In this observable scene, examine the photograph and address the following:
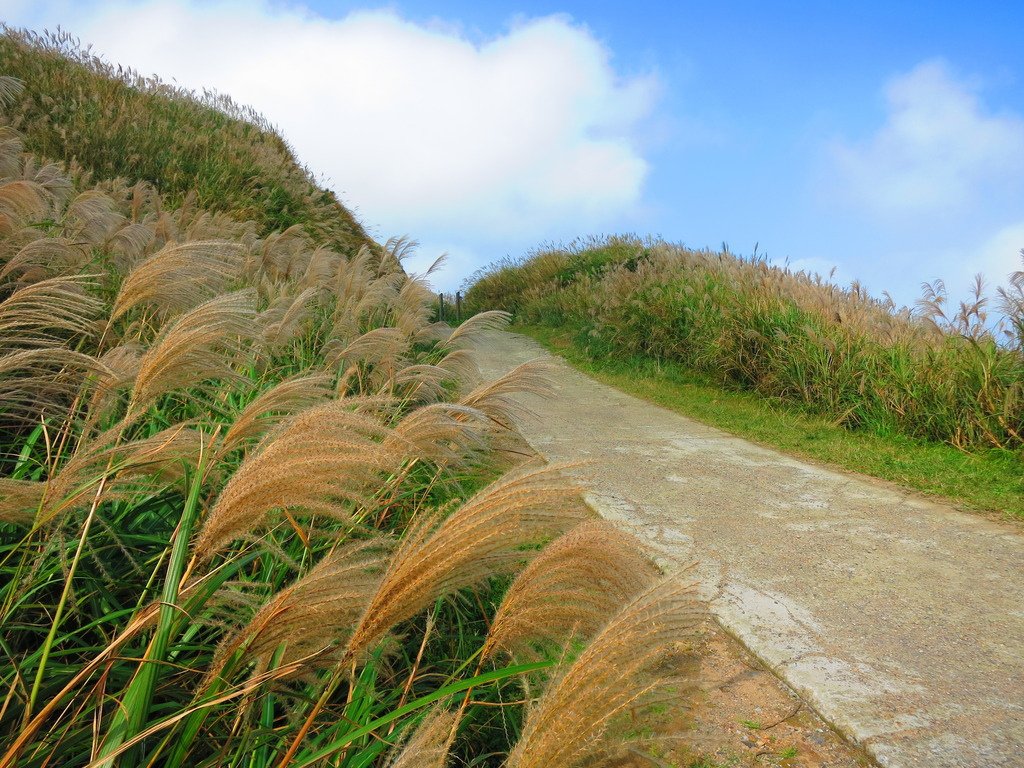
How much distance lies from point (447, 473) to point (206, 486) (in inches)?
55.8

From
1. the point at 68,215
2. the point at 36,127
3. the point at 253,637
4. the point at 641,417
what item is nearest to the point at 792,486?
the point at 641,417

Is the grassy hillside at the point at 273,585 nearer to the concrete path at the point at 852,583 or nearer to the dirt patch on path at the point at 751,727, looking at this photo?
the dirt patch on path at the point at 751,727

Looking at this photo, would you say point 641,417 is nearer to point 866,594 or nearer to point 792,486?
point 792,486

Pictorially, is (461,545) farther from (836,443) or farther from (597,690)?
(836,443)

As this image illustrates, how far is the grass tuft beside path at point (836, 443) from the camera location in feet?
16.8

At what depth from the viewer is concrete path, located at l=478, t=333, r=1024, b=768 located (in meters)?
2.50

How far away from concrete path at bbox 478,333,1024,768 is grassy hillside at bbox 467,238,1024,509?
924 millimetres

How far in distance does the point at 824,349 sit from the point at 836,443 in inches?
58.0

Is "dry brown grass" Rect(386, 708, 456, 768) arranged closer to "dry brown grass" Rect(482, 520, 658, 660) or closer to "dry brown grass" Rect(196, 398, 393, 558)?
"dry brown grass" Rect(482, 520, 658, 660)

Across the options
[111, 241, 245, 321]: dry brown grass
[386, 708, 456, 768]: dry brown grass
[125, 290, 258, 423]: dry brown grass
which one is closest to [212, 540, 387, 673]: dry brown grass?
[386, 708, 456, 768]: dry brown grass

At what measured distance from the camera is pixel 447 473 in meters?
3.76

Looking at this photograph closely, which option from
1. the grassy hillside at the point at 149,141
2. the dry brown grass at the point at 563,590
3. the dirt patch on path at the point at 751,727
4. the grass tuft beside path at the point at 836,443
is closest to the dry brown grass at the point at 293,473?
the dry brown grass at the point at 563,590

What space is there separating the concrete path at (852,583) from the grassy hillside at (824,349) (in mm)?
924

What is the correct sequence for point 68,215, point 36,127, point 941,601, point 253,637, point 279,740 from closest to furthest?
point 253,637 < point 279,740 < point 941,601 < point 68,215 < point 36,127
